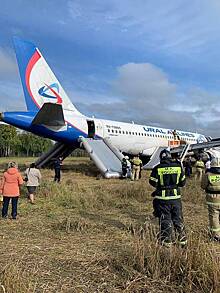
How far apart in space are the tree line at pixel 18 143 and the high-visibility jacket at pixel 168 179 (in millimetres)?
74273

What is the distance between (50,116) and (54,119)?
0.58 metres

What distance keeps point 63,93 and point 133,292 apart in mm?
21202

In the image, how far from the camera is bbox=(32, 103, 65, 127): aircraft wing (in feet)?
63.2

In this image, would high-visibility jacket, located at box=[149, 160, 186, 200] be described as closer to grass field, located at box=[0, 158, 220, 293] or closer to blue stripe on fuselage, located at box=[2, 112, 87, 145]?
grass field, located at box=[0, 158, 220, 293]

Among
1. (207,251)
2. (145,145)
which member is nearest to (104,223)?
(207,251)

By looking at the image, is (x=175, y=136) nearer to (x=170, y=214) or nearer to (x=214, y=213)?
(x=214, y=213)

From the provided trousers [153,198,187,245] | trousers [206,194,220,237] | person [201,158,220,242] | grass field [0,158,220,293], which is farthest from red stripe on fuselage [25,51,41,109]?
trousers [153,198,187,245]

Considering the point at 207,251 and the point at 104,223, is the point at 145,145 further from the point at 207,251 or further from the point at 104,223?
the point at 207,251

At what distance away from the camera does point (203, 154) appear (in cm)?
2348

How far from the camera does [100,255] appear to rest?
234 inches

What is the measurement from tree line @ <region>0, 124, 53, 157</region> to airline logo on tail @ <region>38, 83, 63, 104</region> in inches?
2206

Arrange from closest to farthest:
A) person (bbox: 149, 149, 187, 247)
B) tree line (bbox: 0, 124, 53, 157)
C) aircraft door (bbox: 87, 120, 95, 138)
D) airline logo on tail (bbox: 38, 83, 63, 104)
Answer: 1. person (bbox: 149, 149, 187, 247)
2. airline logo on tail (bbox: 38, 83, 63, 104)
3. aircraft door (bbox: 87, 120, 95, 138)
4. tree line (bbox: 0, 124, 53, 157)

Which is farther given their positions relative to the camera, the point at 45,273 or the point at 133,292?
the point at 45,273

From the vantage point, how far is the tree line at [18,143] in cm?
7738
